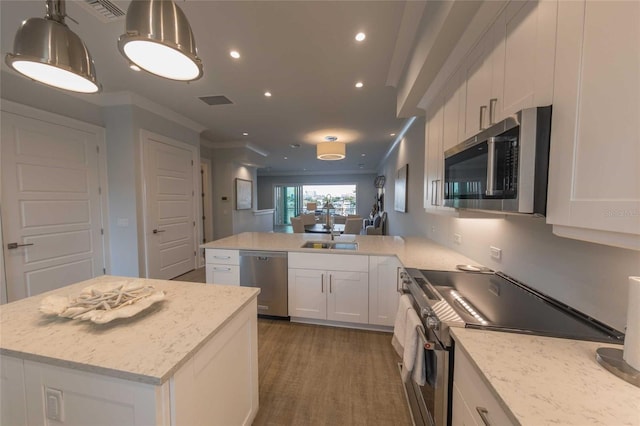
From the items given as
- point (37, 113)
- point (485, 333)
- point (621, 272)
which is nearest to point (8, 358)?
point (485, 333)

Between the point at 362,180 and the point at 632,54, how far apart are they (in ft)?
33.9

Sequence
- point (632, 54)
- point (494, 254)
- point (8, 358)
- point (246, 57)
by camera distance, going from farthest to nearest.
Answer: point (246, 57) < point (494, 254) < point (8, 358) < point (632, 54)

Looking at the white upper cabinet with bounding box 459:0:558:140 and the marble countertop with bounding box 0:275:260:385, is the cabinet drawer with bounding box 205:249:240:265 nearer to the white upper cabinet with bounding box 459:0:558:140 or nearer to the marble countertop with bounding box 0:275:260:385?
the marble countertop with bounding box 0:275:260:385

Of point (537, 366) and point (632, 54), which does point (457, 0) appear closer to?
point (632, 54)

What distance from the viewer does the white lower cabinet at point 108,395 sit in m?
0.76

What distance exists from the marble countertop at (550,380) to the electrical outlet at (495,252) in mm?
847

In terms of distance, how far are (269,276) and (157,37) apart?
225 cm

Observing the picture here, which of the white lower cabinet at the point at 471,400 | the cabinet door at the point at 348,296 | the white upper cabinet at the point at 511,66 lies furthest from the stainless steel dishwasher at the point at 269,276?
the white upper cabinet at the point at 511,66

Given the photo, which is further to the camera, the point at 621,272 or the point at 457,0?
the point at 457,0

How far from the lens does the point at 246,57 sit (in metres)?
2.41

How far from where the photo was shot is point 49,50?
947 mm

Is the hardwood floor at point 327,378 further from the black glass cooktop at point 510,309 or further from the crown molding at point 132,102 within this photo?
the crown molding at point 132,102

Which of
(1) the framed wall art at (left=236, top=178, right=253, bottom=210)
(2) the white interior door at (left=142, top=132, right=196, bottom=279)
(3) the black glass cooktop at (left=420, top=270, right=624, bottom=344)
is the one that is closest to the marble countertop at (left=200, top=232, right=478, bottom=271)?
(3) the black glass cooktop at (left=420, top=270, right=624, bottom=344)

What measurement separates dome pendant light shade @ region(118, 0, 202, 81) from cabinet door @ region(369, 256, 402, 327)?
6.96 feet
